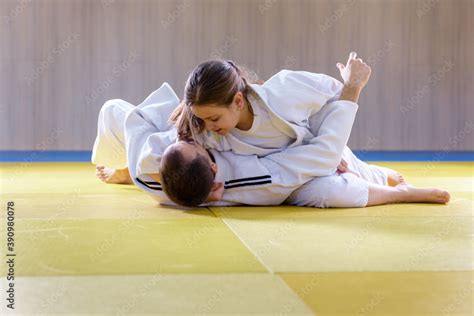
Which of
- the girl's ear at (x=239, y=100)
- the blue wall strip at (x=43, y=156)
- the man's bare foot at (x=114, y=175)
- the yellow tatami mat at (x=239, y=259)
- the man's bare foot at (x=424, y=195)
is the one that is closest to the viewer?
the yellow tatami mat at (x=239, y=259)

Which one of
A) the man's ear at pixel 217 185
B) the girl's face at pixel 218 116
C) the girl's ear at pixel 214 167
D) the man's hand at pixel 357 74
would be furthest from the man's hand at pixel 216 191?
the man's hand at pixel 357 74

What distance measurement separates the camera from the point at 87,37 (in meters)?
8.57

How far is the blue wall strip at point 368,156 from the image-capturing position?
7805 millimetres

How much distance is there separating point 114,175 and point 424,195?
215 cm

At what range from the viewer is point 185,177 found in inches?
126

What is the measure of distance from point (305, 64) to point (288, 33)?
45cm

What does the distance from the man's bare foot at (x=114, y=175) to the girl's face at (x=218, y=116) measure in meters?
1.54

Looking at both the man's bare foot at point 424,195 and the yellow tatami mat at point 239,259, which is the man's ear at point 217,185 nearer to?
the yellow tatami mat at point 239,259

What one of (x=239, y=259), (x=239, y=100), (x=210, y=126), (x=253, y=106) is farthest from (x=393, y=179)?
(x=239, y=259)

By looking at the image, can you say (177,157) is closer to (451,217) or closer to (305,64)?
(451,217)

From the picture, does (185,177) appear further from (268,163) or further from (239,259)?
(239,259)

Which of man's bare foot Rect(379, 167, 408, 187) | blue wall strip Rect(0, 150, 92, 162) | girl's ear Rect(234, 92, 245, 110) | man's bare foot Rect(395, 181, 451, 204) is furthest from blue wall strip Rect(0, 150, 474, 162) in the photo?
girl's ear Rect(234, 92, 245, 110)

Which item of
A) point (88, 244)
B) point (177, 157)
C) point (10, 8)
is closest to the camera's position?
point (88, 244)

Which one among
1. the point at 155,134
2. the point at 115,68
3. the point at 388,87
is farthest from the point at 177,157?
the point at 388,87
